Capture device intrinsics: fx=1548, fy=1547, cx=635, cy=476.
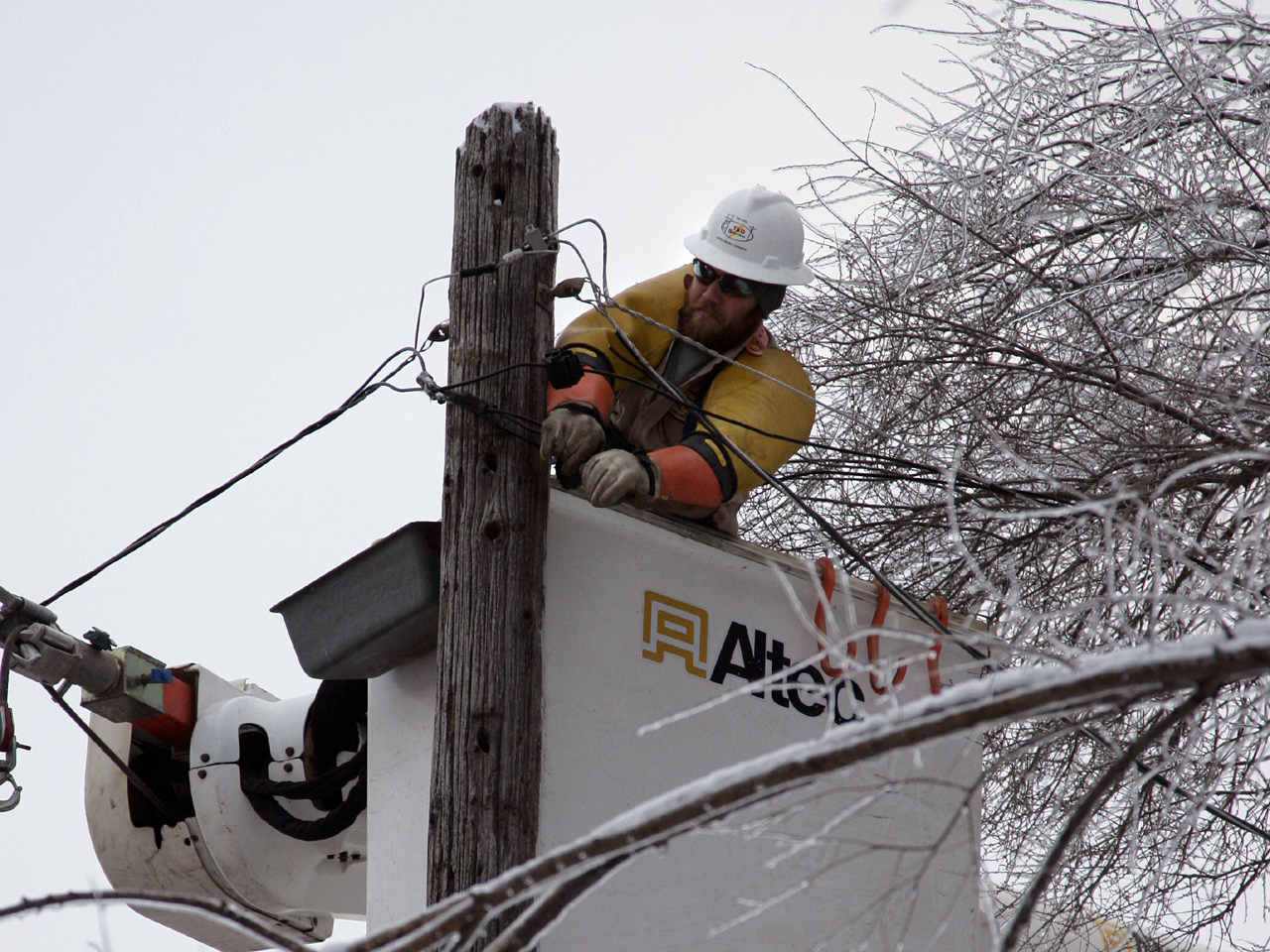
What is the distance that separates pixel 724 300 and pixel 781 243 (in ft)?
0.94

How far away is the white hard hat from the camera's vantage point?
5.18 metres

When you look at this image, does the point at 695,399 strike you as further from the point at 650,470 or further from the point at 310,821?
the point at 310,821

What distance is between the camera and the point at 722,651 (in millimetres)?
4707

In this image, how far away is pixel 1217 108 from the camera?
6250mm

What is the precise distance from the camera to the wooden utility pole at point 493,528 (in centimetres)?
402

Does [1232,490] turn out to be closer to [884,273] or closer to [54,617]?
[884,273]

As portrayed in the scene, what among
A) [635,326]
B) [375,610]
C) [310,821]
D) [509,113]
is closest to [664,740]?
[375,610]

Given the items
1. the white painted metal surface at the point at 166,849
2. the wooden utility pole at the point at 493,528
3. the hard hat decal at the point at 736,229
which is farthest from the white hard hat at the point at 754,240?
the white painted metal surface at the point at 166,849

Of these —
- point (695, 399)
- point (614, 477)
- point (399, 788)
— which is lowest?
point (399, 788)

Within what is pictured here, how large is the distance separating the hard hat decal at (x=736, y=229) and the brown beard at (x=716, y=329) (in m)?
0.23

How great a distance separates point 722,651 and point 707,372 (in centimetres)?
97

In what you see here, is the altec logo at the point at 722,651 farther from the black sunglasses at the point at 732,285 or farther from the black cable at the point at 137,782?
the black cable at the point at 137,782

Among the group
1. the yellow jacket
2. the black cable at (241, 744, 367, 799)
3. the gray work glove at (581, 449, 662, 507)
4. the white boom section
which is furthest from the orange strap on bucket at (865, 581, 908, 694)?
the black cable at (241, 744, 367, 799)

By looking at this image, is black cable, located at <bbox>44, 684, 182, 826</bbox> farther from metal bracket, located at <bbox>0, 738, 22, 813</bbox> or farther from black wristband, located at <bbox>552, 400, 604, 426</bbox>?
black wristband, located at <bbox>552, 400, 604, 426</bbox>
